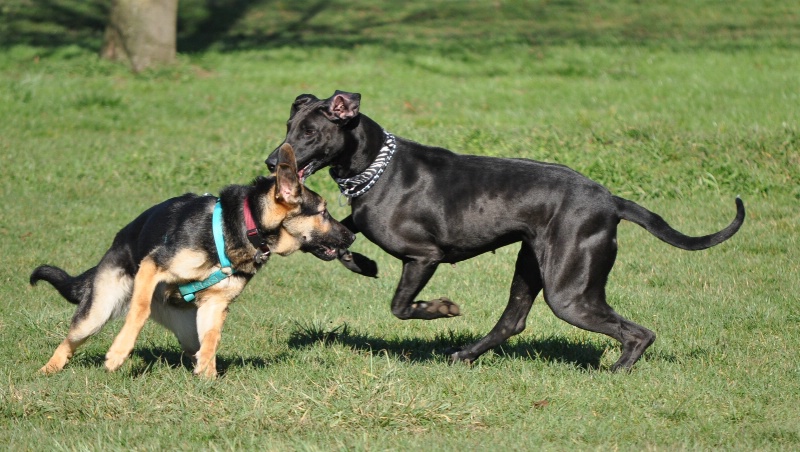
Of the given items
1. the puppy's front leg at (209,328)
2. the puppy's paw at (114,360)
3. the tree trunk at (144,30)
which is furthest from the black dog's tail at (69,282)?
the tree trunk at (144,30)

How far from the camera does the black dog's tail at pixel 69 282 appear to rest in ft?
24.3

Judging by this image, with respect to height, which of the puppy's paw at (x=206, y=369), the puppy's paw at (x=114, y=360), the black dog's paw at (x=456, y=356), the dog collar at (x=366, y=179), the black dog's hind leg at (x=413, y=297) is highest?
the dog collar at (x=366, y=179)

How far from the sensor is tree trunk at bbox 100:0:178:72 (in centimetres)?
1961

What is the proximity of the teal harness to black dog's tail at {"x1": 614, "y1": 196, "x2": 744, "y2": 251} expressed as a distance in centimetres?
279

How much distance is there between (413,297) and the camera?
7398mm

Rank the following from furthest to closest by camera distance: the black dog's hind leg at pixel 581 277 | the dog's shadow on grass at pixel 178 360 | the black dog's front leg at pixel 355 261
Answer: the black dog's front leg at pixel 355 261 → the dog's shadow on grass at pixel 178 360 → the black dog's hind leg at pixel 581 277

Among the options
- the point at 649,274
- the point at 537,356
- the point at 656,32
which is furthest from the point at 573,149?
the point at 656,32

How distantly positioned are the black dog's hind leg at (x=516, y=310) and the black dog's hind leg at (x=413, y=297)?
456 millimetres

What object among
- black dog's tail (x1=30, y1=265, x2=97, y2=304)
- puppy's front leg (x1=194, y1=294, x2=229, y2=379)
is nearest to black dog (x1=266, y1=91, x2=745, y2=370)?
puppy's front leg (x1=194, y1=294, x2=229, y2=379)

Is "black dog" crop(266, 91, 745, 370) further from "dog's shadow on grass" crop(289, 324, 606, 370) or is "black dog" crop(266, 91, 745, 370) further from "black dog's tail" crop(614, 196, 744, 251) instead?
"dog's shadow on grass" crop(289, 324, 606, 370)

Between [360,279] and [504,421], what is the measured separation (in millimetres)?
4579

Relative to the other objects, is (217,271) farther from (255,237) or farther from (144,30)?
(144,30)

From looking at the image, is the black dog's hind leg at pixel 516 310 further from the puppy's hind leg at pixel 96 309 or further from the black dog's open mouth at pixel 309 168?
the puppy's hind leg at pixel 96 309

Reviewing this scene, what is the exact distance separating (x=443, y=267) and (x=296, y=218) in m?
4.10
